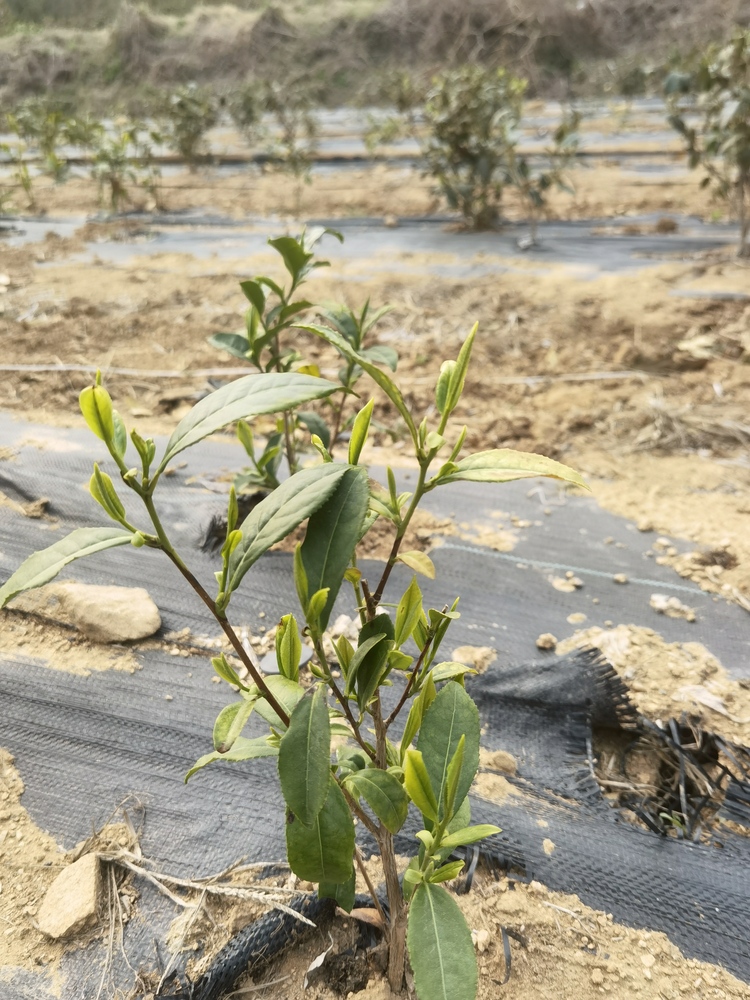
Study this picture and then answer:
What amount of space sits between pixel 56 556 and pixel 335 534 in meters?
0.31

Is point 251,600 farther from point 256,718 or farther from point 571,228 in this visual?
point 571,228

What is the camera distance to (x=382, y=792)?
82 centimetres

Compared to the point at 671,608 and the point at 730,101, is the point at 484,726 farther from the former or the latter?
the point at 730,101

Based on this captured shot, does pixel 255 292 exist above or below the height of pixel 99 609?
above

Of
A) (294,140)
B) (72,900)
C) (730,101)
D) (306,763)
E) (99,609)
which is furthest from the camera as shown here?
(294,140)

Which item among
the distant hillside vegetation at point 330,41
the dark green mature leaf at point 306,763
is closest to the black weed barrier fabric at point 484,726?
the dark green mature leaf at point 306,763

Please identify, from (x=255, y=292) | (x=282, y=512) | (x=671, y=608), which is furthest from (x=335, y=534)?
(x=671, y=608)

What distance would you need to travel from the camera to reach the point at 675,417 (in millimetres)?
2750

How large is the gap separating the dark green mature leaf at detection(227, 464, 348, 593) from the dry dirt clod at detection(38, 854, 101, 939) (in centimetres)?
75

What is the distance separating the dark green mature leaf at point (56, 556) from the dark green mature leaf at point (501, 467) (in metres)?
0.38

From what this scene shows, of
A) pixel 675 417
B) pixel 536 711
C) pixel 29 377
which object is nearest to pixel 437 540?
pixel 536 711

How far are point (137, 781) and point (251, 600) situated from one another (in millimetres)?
580

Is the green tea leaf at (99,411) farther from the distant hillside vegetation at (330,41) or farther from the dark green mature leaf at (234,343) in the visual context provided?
the distant hillside vegetation at (330,41)

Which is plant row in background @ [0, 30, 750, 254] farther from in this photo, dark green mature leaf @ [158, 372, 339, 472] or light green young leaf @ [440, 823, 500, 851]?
light green young leaf @ [440, 823, 500, 851]
